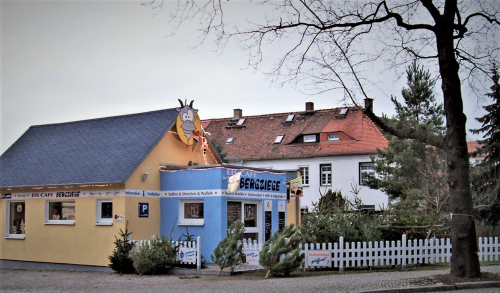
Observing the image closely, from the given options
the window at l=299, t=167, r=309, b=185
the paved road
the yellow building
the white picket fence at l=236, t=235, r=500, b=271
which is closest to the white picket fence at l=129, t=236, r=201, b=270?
the paved road

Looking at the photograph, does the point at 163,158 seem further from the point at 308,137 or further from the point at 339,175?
the point at 308,137

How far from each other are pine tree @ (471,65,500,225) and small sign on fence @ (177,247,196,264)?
16451 mm

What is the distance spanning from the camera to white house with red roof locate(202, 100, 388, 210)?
143 feet

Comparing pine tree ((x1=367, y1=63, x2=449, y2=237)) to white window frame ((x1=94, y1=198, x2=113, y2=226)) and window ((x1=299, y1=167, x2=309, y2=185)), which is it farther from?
white window frame ((x1=94, y1=198, x2=113, y2=226))

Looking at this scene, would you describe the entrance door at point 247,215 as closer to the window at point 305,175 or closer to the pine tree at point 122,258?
the pine tree at point 122,258

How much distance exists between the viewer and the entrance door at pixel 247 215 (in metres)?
19.7

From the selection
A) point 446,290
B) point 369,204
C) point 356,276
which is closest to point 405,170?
point 369,204

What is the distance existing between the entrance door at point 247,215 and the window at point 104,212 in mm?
4049

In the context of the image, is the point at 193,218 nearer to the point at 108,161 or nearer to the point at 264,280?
the point at 108,161

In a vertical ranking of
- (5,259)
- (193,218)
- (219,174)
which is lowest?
(5,259)

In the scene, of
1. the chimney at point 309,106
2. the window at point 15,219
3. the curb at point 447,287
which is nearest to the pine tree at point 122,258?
the window at point 15,219

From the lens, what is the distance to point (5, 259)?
22531 millimetres

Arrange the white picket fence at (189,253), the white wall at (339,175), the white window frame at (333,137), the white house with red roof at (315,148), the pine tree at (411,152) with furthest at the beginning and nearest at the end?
1. the white window frame at (333,137)
2. the white house with red roof at (315,148)
3. the white wall at (339,175)
4. the pine tree at (411,152)
5. the white picket fence at (189,253)

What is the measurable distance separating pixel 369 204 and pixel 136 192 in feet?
89.0
